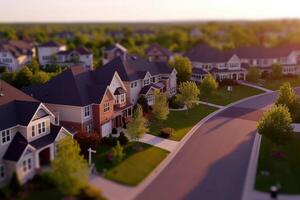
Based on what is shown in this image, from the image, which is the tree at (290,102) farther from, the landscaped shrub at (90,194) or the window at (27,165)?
the window at (27,165)

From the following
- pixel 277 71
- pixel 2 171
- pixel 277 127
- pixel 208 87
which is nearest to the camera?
pixel 2 171

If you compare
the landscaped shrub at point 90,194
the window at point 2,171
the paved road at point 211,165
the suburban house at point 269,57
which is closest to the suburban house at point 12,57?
the suburban house at point 269,57

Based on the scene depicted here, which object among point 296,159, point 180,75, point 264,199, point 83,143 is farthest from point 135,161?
point 180,75

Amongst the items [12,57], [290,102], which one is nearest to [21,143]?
[290,102]

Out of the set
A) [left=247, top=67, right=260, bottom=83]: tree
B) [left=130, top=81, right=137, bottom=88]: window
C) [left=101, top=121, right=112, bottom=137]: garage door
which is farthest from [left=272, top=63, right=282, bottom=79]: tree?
[left=101, top=121, right=112, bottom=137]: garage door

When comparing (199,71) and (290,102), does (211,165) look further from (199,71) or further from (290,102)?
(199,71)

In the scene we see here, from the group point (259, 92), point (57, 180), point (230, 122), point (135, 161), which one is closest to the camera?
point (57, 180)

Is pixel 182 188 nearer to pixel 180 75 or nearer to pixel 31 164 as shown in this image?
pixel 31 164
